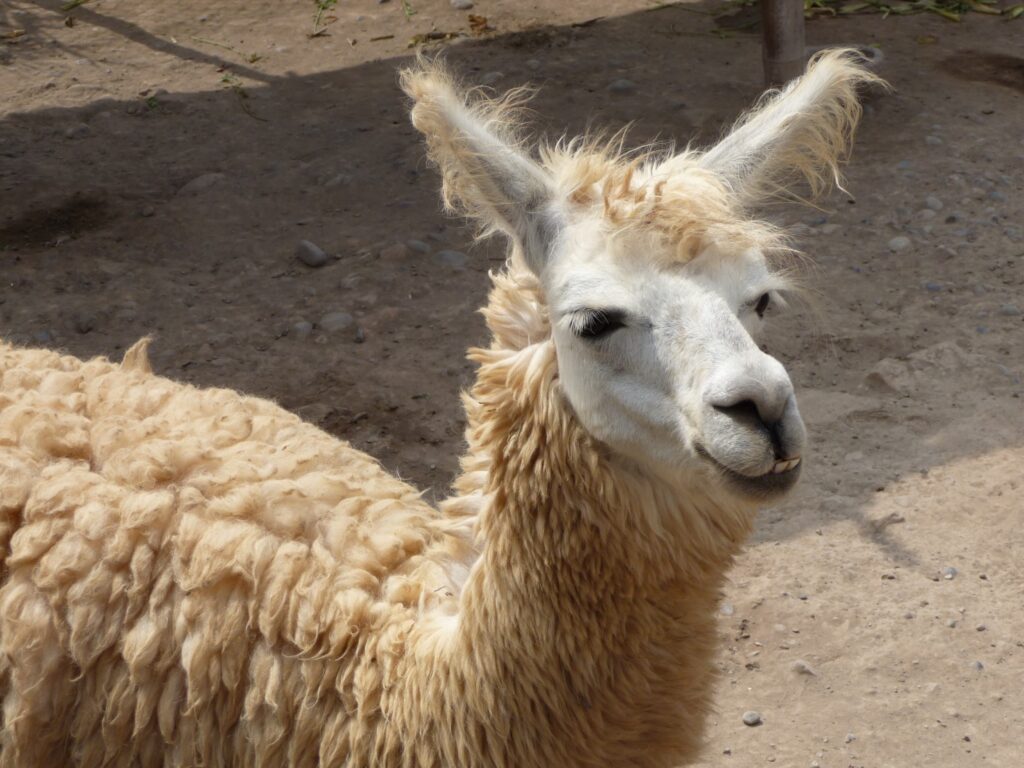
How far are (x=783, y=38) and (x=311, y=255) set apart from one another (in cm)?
340

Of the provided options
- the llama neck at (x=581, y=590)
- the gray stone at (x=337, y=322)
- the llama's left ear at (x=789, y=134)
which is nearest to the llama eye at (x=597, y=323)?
the llama neck at (x=581, y=590)

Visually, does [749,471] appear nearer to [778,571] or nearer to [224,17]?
[778,571]

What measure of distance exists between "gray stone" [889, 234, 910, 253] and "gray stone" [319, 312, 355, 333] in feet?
9.23

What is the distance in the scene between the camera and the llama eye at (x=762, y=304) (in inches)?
93.3

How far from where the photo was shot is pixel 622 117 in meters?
7.64

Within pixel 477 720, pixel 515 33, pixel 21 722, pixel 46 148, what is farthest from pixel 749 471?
pixel 515 33

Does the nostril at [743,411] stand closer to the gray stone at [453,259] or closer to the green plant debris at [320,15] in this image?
the gray stone at [453,259]

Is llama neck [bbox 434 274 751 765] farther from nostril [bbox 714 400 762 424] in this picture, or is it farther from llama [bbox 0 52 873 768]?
nostril [bbox 714 400 762 424]

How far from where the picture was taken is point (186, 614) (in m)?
2.44

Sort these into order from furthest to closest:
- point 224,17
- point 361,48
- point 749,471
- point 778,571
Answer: point 224,17, point 361,48, point 778,571, point 749,471

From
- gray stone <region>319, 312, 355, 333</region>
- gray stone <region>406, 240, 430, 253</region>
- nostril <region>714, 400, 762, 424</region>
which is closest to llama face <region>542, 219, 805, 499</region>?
nostril <region>714, 400, 762, 424</region>

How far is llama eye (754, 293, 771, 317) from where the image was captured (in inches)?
93.3

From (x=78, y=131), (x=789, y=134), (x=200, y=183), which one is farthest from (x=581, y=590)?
(x=78, y=131)

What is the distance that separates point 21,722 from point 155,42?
25.2 feet
